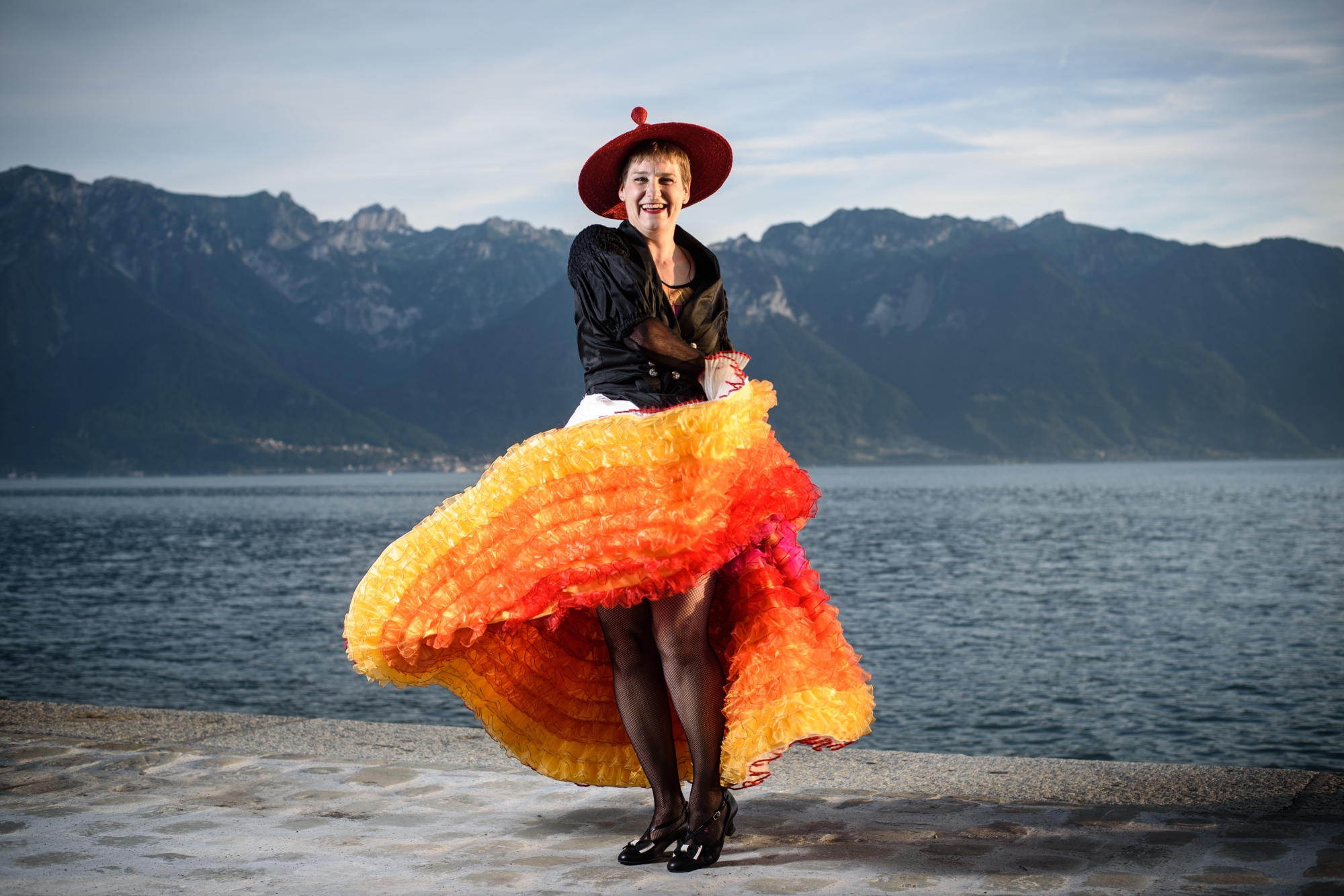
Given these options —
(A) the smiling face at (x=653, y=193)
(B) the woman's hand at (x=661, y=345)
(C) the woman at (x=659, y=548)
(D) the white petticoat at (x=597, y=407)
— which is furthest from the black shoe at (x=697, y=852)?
(A) the smiling face at (x=653, y=193)

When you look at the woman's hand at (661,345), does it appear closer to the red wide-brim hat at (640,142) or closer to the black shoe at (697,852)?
the red wide-brim hat at (640,142)

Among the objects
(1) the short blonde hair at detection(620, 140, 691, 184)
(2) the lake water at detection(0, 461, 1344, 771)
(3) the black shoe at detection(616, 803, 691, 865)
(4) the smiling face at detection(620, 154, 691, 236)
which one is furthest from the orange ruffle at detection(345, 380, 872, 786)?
(2) the lake water at detection(0, 461, 1344, 771)

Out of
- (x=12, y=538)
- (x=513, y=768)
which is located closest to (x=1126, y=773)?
(x=513, y=768)

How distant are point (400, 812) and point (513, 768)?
92cm

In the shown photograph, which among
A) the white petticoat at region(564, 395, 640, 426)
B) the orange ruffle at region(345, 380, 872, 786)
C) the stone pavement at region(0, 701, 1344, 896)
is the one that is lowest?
the stone pavement at region(0, 701, 1344, 896)

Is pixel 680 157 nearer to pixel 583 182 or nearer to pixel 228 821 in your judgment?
pixel 583 182

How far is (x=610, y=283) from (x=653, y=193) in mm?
387

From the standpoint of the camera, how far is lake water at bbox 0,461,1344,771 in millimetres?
15828

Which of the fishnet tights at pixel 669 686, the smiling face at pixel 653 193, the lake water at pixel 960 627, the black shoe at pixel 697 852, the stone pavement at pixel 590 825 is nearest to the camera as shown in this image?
the stone pavement at pixel 590 825

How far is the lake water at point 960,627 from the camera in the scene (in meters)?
15.8

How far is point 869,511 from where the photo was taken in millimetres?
78188

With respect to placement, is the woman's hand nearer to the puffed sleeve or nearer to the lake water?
the puffed sleeve

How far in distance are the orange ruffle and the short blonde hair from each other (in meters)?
0.82

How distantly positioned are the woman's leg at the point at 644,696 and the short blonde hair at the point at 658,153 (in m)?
1.44
